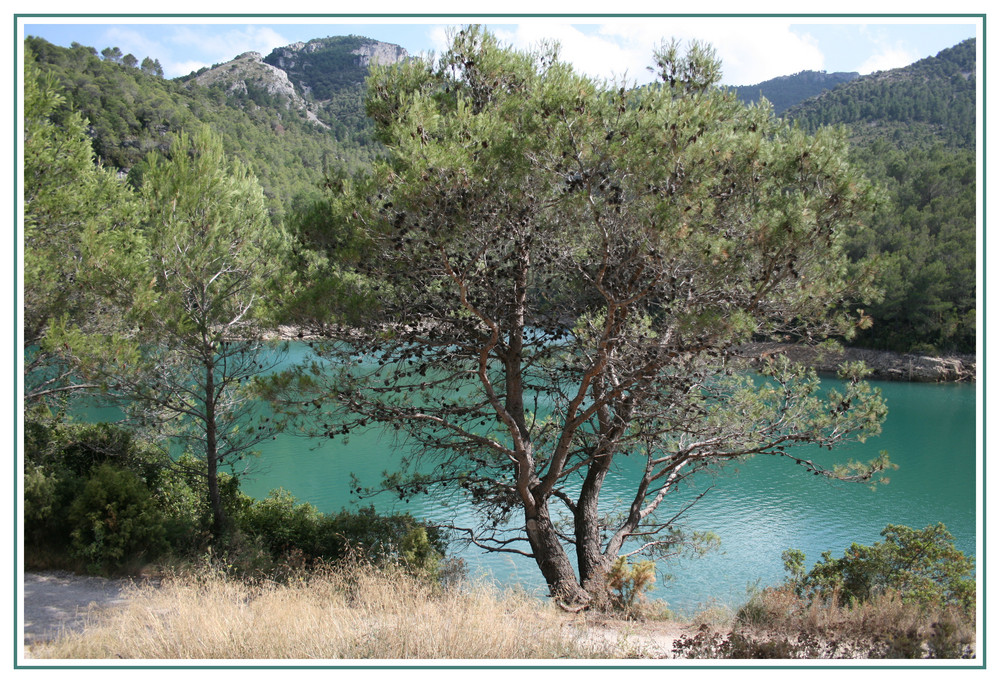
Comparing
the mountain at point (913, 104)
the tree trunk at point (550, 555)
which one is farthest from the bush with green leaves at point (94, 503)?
the mountain at point (913, 104)

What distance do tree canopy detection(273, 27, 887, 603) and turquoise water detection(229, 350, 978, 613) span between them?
151cm

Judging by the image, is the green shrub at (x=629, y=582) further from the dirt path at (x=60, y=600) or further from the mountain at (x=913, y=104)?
the mountain at (x=913, y=104)

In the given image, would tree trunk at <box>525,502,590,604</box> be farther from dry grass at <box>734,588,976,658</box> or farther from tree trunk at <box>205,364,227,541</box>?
tree trunk at <box>205,364,227,541</box>

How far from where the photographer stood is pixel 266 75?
79188 mm

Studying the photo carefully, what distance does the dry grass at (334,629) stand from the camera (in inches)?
129

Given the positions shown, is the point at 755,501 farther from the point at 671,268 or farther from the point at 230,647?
the point at 230,647

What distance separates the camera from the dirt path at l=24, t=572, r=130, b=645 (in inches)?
168

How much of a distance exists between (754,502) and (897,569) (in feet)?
16.6

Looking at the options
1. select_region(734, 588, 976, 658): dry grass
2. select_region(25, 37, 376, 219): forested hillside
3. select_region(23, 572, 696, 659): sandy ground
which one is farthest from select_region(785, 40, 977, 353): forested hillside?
select_region(25, 37, 376, 219): forested hillside

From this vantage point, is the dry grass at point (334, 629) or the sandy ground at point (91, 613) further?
the sandy ground at point (91, 613)

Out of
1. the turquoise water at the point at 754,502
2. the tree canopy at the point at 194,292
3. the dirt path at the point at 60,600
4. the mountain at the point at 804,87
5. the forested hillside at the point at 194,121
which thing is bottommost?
the turquoise water at the point at 754,502

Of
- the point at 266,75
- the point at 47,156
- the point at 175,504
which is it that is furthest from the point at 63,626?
the point at 266,75

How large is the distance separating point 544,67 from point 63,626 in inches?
204

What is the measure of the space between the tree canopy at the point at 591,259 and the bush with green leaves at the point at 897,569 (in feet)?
3.07
